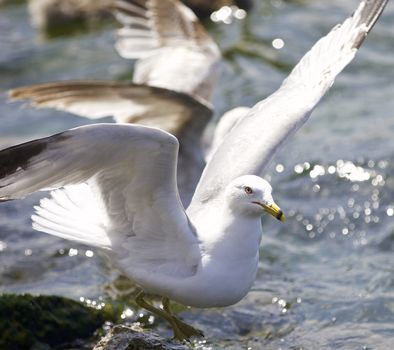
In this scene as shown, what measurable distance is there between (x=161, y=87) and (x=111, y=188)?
232 centimetres

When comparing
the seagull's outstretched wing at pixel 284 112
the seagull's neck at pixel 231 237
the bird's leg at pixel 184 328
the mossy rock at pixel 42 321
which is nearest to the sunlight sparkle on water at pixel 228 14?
the seagull's outstretched wing at pixel 284 112

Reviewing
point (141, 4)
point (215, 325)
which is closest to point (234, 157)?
point (215, 325)

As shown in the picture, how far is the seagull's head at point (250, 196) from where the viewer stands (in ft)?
16.4

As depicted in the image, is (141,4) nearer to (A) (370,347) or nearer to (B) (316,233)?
(B) (316,233)

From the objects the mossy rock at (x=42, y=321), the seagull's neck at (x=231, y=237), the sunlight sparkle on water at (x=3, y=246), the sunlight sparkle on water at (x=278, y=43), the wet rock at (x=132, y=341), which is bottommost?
the sunlight sparkle on water at (x=278, y=43)

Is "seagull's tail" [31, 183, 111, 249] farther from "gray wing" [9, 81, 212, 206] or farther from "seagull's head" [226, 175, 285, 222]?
"gray wing" [9, 81, 212, 206]

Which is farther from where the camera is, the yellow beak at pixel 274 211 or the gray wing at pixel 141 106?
the gray wing at pixel 141 106

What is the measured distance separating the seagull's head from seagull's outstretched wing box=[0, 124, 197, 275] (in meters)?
0.27

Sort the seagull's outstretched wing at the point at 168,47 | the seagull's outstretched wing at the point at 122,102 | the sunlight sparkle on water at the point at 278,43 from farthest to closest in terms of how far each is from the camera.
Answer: the sunlight sparkle on water at the point at 278,43, the seagull's outstretched wing at the point at 168,47, the seagull's outstretched wing at the point at 122,102

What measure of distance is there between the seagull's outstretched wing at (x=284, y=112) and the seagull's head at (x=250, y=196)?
1.32 ft

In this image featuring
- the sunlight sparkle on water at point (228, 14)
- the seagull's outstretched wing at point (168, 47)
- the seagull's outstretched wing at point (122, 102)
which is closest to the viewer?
the seagull's outstretched wing at point (122, 102)

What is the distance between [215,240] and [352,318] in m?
1.62

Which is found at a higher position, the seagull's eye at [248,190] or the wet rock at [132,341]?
the seagull's eye at [248,190]

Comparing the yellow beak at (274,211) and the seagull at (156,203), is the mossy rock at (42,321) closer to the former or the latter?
the seagull at (156,203)
